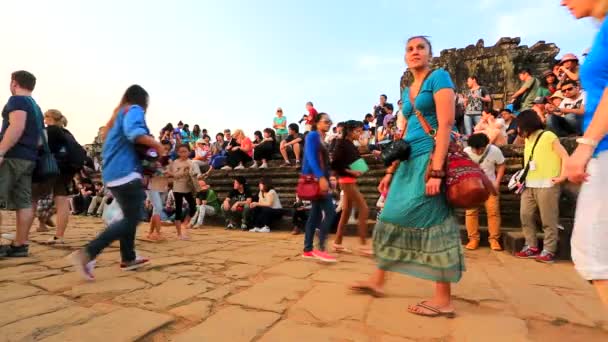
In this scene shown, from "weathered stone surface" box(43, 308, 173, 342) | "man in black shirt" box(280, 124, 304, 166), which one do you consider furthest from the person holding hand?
"man in black shirt" box(280, 124, 304, 166)

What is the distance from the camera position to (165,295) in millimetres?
2664

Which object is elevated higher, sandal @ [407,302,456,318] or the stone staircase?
the stone staircase

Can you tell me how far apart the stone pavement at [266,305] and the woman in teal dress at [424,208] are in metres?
0.28

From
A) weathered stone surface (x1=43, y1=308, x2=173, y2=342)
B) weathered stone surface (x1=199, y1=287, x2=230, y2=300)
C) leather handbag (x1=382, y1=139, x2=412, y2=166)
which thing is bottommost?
weathered stone surface (x1=199, y1=287, x2=230, y2=300)

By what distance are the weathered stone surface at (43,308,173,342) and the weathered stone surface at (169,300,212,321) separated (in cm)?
11

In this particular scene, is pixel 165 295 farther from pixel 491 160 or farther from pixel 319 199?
pixel 491 160

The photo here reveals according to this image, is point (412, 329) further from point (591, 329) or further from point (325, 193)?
point (325, 193)

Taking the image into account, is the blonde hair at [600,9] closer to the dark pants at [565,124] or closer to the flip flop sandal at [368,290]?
the flip flop sandal at [368,290]

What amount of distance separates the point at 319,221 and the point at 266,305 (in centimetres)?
209

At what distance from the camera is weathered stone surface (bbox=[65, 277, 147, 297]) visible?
2714 mm

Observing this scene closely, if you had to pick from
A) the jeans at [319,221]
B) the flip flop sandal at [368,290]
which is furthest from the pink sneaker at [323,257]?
the flip flop sandal at [368,290]

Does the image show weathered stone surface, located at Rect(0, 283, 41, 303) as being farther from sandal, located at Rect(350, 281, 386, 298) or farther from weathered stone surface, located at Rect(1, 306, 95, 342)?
sandal, located at Rect(350, 281, 386, 298)

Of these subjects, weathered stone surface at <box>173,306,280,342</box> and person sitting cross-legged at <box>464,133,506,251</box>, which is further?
person sitting cross-legged at <box>464,133,506,251</box>

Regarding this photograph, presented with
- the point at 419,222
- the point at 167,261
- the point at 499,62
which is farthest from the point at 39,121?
the point at 499,62
